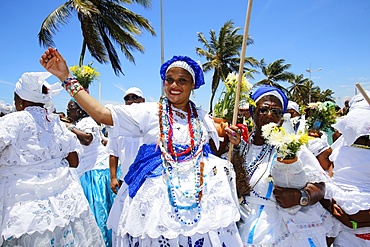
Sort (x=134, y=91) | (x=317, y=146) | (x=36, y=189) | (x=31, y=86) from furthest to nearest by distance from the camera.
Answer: (x=134, y=91) → (x=317, y=146) → (x=31, y=86) → (x=36, y=189)

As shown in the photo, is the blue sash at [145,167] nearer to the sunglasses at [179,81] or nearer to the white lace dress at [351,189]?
the sunglasses at [179,81]

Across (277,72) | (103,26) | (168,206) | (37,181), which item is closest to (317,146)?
(168,206)

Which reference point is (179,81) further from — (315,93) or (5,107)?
(315,93)

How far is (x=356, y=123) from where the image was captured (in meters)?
2.45

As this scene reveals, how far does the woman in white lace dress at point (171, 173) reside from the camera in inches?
78.7

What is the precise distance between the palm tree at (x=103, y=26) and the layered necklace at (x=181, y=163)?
13142 mm

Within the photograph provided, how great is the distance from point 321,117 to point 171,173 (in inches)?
132

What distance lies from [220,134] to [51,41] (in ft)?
49.3

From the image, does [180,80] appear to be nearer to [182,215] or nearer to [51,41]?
[182,215]

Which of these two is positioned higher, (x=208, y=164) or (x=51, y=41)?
(x=51, y=41)

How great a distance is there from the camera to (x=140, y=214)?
203cm

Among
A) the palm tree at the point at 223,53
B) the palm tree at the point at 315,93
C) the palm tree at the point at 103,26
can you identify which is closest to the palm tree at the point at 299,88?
the palm tree at the point at 315,93

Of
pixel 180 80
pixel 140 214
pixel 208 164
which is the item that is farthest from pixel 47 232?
pixel 180 80

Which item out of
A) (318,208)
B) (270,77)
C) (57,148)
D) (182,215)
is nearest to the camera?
(182,215)
